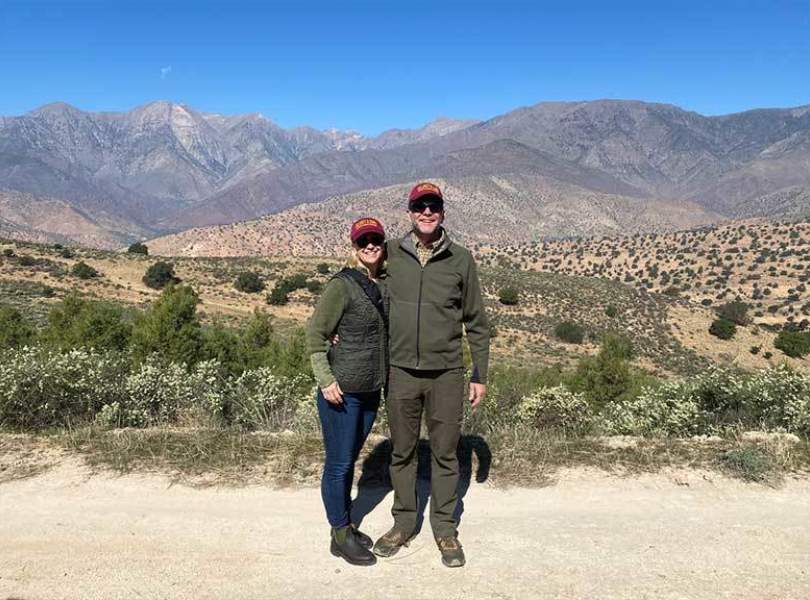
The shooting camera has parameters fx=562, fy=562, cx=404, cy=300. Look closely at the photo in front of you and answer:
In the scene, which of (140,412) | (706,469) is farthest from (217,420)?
(706,469)

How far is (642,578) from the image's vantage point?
13.6 ft

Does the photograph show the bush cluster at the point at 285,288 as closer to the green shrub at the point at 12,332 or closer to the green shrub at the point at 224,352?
the green shrub at the point at 224,352

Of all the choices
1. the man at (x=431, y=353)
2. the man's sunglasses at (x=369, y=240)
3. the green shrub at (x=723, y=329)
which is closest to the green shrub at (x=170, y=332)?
the man at (x=431, y=353)

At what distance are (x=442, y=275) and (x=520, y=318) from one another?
44.3 metres

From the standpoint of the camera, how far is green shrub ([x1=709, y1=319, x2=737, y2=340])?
150 ft

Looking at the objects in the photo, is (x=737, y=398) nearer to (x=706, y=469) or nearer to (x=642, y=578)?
(x=706, y=469)

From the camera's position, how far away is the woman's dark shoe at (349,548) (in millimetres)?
4289

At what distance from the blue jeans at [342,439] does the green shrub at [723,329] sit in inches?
1933

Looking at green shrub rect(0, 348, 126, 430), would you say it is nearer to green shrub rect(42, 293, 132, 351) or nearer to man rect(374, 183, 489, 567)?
man rect(374, 183, 489, 567)

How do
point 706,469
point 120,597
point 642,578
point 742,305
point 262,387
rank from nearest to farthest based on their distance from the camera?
point 120,597, point 642,578, point 706,469, point 262,387, point 742,305

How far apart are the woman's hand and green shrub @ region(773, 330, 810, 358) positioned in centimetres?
4770

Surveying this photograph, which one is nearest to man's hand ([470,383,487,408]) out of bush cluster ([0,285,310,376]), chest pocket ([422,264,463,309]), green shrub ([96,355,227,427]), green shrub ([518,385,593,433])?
chest pocket ([422,264,463,309])

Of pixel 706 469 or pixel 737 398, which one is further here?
pixel 737 398

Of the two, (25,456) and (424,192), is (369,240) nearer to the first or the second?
(424,192)
